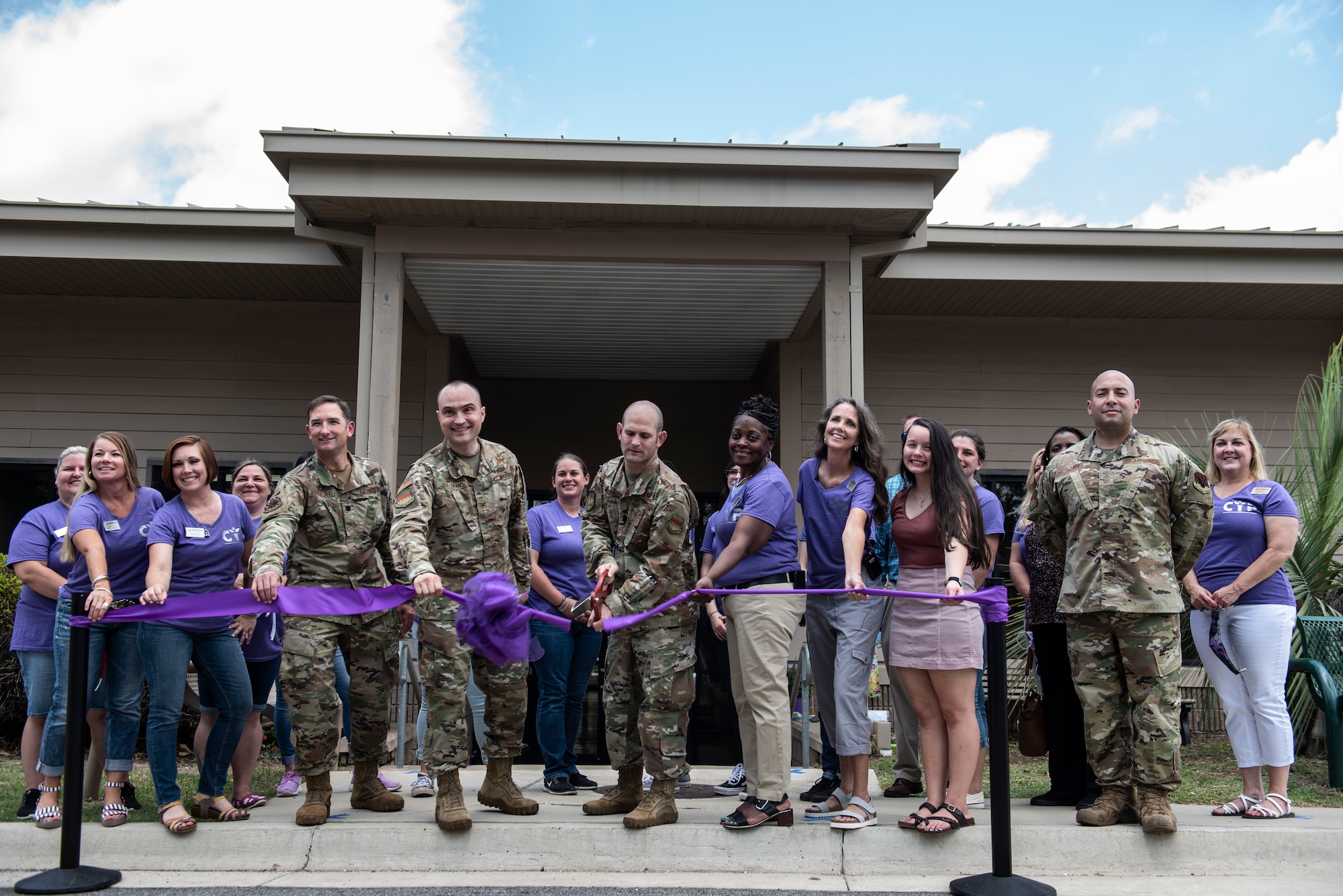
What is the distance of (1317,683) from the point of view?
216 inches

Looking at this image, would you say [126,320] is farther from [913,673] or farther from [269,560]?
[913,673]

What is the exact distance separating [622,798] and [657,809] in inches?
13.7

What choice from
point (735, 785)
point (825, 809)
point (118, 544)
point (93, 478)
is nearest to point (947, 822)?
point (825, 809)

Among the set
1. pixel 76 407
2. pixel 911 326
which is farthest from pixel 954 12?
pixel 76 407

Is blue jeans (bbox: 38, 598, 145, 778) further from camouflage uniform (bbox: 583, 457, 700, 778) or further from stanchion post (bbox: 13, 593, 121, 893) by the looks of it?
camouflage uniform (bbox: 583, 457, 700, 778)

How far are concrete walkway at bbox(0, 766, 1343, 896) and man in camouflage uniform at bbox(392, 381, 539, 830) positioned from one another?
9.4 inches

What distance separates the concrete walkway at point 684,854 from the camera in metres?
4.02

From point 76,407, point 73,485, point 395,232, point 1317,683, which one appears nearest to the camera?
point 73,485

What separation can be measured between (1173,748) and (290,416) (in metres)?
9.06

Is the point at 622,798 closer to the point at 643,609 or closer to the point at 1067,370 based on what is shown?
the point at 643,609

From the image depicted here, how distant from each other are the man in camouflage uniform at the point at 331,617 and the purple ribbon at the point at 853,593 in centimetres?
111

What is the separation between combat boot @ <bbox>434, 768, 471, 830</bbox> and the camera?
4.12 m

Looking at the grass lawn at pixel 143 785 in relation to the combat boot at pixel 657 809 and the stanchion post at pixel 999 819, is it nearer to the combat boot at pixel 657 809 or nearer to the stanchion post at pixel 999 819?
the combat boot at pixel 657 809

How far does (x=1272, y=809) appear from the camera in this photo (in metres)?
4.45
